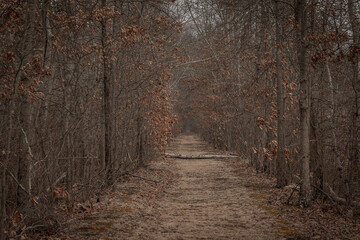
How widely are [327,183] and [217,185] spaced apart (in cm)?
500

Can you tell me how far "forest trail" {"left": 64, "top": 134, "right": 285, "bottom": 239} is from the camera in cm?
684

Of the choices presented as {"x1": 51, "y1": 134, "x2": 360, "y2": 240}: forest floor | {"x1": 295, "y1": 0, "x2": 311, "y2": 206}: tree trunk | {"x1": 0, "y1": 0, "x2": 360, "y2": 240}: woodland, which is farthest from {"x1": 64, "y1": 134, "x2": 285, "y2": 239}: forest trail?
{"x1": 295, "y1": 0, "x2": 311, "y2": 206}: tree trunk

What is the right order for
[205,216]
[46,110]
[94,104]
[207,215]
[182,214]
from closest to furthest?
[46,110] < [205,216] < [207,215] < [182,214] < [94,104]

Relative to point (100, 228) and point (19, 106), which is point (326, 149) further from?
point (19, 106)

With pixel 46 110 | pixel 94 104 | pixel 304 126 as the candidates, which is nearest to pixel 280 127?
pixel 304 126

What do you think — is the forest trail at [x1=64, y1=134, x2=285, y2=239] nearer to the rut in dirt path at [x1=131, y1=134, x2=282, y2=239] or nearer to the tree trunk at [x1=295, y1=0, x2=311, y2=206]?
the rut in dirt path at [x1=131, y1=134, x2=282, y2=239]

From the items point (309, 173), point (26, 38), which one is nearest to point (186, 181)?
point (309, 173)

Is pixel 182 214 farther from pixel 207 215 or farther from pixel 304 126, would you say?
pixel 304 126

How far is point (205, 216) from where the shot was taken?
8.48 m

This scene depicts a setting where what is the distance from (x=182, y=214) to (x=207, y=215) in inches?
23.5

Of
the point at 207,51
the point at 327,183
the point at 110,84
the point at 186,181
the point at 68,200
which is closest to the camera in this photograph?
the point at 68,200

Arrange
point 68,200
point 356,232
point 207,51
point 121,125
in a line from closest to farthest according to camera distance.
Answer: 1. point 356,232
2. point 68,200
3. point 121,125
4. point 207,51

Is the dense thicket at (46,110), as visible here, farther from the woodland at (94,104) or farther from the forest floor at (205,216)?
the forest floor at (205,216)

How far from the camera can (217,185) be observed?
13.1m
